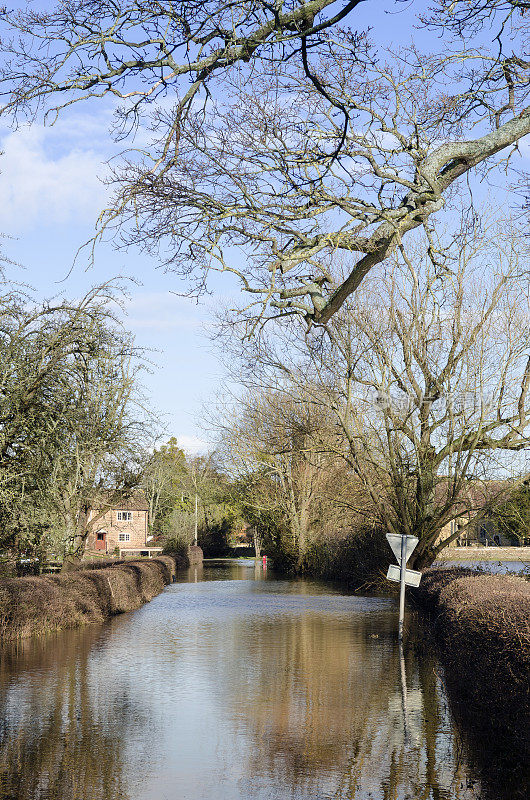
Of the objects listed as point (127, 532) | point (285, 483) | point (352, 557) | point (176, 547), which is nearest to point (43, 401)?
point (352, 557)

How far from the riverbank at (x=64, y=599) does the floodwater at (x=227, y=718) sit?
0.50 metres

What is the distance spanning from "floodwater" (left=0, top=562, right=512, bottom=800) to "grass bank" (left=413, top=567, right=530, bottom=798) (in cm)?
31

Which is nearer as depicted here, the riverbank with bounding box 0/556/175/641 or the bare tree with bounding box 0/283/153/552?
the bare tree with bounding box 0/283/153/552

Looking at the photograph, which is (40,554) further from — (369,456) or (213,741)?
(213,741)

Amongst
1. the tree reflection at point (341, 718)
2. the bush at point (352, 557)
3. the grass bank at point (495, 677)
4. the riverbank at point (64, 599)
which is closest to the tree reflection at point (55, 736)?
the tree reflection at point (341, 718)

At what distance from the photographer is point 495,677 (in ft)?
26.1

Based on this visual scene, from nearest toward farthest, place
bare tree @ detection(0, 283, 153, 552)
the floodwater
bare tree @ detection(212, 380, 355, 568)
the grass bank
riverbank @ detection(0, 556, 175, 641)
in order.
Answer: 1. the floodwater
2. the grass bank
3. bare tree @ detection(0, 283, 153, 552)
4. riverbank @ detection(0, 556, 175, 641)
5. bare tree @ detection(212, 380, 355, 568)

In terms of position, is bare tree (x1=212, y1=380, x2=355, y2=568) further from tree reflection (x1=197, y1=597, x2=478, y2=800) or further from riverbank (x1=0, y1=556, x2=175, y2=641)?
tree reflection (x1=197, y1=597, x2=478, y2=800)

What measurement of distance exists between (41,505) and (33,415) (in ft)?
5.92

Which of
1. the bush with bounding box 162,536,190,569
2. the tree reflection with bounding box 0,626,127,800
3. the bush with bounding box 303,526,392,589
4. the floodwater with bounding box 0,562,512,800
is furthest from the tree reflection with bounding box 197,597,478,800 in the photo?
the bush with bounding box 162,536,190,569

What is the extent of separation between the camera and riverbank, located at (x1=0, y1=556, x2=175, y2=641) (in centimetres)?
1661

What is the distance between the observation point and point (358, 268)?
6402 millimetres

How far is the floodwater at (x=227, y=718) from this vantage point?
680 centimetres

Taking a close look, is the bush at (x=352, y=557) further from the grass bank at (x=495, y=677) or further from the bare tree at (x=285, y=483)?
the grass bank at (x=495, y=677)
